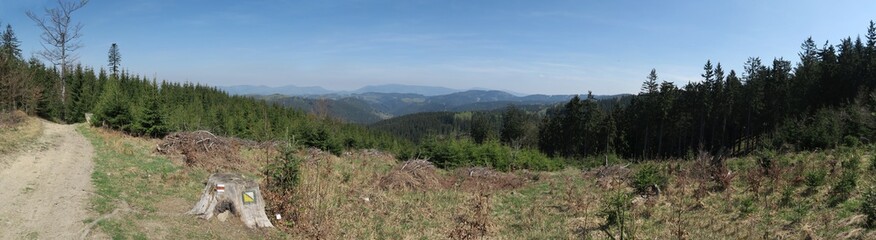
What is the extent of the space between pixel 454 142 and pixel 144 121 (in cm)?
1650

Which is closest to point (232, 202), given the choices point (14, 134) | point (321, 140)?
point (14, 134)

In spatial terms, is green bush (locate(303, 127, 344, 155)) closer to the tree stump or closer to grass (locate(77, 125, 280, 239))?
grass (locate(77, 125, 280, 239))

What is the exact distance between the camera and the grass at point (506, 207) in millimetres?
8391

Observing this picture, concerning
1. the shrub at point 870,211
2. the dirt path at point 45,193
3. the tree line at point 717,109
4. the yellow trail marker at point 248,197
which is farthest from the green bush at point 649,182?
the tree line at point 717,109

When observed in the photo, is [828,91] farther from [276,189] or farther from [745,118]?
[276,189]

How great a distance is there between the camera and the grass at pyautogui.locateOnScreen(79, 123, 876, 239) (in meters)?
8.39

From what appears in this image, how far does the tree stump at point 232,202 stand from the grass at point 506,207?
29 centimetres

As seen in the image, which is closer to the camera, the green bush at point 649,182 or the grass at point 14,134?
the green bush at point 649,182

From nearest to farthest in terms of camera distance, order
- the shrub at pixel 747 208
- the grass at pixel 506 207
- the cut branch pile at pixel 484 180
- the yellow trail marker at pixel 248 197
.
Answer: the grass at pixel 506 207 → the yellow trail marker at pixel 248 197 → the shrub at pixel 747 208 → the cut branch pile at pixel 484 180

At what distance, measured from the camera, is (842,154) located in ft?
43.7

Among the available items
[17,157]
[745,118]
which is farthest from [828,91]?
[17,157]

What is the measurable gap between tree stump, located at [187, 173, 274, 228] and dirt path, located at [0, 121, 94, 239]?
2.04 m

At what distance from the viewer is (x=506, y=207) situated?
46.0 feet

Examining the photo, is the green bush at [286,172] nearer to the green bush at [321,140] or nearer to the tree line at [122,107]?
the tree line at [122,107]
